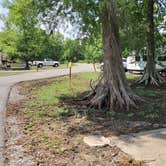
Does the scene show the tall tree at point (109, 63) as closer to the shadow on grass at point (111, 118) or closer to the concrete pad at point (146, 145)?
the shadow on grass at point (111, 118)

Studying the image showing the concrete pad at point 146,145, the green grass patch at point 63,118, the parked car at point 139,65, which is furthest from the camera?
the parked car at point 139,65

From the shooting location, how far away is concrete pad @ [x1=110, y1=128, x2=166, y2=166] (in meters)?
5.21

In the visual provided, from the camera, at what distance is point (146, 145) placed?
5.91m

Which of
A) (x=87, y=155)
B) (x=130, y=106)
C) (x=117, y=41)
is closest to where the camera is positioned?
(x=87, y=155)

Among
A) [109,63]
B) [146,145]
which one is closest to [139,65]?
[109,63]

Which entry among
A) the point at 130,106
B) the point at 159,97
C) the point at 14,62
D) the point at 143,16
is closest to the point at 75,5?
the point at 130,106

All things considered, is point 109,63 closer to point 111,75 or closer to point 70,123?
point 111,75

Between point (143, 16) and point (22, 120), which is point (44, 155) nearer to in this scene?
point (22, 120)

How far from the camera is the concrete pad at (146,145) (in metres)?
5.21

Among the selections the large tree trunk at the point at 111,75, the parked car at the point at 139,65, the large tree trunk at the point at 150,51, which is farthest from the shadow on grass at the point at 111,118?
the parked car at the point at 139,65

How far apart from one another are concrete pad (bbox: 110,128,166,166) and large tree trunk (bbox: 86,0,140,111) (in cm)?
285

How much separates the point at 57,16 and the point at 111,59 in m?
2.51

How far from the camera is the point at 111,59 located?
10.1m

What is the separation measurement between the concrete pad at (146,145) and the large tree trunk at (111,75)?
2.85 meters
